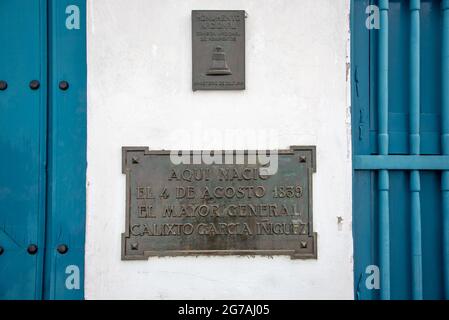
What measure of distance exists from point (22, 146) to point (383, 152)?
216 centimetres

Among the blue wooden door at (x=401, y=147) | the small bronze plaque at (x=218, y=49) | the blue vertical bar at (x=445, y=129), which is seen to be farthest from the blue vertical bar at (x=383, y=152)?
the small bronze plaque at (x=218, y=49)

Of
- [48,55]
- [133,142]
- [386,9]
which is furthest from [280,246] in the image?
[48,55]

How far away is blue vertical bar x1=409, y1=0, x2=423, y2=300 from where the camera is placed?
3.21m

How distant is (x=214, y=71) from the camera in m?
3.17

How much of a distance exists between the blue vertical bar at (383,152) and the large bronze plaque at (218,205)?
42cm

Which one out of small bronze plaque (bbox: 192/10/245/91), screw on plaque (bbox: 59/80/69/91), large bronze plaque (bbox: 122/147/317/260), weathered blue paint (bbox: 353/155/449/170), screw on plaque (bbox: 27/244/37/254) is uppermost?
small bronze plaque (bbox: 192/10/245/91)

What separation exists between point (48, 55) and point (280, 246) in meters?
1.80

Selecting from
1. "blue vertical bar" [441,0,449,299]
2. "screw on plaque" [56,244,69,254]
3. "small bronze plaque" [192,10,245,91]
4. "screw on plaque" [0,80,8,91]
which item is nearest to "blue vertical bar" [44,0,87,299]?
"screw on plaque" [56,244,69,254]

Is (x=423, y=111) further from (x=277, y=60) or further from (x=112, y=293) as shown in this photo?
(x=112, y=293)

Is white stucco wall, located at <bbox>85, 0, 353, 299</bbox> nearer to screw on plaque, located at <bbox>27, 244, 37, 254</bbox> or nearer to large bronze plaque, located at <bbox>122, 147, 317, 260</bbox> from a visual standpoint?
large bronze plaque, located at <bbox>122, 147, 317, 260</bbox>

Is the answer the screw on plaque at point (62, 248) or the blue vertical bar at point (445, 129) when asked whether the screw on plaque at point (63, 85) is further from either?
the blue vertical bar at point (445, 129)

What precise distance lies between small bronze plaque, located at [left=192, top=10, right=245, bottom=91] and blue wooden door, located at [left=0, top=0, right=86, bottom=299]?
2.24ft

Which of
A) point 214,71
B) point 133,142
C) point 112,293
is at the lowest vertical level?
point 112,293

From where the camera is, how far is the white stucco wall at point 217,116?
3166mm
